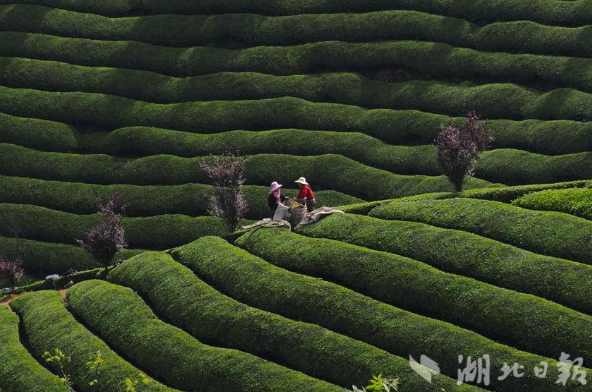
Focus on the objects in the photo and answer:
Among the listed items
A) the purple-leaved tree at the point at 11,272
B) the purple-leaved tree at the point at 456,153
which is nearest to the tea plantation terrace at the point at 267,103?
the purple-leaved tree at the point at 11,272

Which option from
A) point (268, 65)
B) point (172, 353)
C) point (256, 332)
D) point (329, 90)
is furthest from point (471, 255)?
point (268, 65)

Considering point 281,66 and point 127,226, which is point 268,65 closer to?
point 281,66

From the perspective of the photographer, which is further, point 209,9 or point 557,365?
point 209,9

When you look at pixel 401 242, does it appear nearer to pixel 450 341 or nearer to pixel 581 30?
pixel 450 341

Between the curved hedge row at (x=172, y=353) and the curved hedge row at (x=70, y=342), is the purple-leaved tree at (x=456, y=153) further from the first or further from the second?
the curved hedge row at (x=70, y=342)

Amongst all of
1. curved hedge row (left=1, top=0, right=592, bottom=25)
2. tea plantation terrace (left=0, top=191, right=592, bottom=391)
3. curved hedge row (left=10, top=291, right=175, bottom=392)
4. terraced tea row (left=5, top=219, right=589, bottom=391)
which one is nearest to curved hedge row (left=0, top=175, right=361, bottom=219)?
tea plantation terrace (left=0, top=191, right=592, bottom=391)

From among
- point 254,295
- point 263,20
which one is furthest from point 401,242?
point 263,20

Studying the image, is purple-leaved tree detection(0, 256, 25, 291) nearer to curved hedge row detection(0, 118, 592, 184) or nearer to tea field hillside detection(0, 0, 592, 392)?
tea field hillside detection(0, 0, 592, 392)
